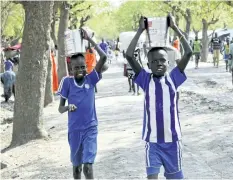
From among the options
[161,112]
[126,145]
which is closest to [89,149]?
[161,112]

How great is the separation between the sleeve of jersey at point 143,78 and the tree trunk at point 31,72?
4.90 m

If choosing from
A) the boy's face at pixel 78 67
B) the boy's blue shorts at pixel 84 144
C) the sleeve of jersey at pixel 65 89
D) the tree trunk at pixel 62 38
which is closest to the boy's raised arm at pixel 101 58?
the boy's face at pixel 78 67

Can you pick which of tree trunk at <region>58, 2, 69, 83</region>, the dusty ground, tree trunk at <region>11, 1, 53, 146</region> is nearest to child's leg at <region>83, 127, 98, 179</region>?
the dusty ground

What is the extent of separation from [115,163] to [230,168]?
5.28ft

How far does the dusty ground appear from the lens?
23.4ft

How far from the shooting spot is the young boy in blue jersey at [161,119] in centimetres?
492

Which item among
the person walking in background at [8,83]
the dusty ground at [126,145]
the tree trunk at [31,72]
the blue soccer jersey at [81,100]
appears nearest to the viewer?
the blue soccer jersey at [81,100]

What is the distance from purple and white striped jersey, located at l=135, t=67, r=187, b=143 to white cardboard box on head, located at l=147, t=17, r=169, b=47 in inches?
15.1

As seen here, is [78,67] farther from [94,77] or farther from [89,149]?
[89,149]

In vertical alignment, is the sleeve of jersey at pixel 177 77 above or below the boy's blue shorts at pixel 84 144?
above

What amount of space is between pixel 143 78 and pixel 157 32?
0.48 metres

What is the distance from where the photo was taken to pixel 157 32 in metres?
5.16

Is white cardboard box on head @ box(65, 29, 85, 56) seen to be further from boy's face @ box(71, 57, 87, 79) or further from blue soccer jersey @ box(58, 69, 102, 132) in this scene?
blue soccer jersey @ box(58, 69, 102, 132)

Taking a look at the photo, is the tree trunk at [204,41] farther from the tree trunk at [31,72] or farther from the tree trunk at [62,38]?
the tree trunk at [31,72]
